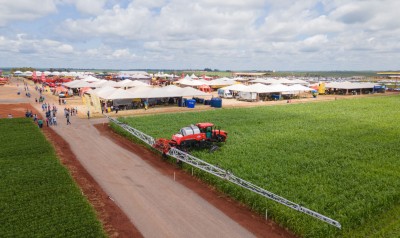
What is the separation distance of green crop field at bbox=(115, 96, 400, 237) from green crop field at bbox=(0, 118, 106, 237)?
8161 millimetres

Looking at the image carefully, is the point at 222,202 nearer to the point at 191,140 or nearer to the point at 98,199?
the point at 98,199

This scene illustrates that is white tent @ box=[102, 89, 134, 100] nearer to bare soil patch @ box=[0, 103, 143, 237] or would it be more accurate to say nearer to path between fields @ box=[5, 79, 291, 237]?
bare soil patch @ box=[0, 103, 143, 237]

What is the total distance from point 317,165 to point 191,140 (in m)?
10.0

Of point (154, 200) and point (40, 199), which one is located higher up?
point (40, 199)

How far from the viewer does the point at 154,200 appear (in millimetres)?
16984

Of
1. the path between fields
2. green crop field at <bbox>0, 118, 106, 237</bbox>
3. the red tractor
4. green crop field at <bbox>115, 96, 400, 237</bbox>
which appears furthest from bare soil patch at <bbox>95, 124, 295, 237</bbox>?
green crop field at <bbox>0, 118, 106, 237</bbox>

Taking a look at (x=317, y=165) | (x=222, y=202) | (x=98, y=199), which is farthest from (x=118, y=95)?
(x=222, y=202)

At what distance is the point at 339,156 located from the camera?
23406 millimetres

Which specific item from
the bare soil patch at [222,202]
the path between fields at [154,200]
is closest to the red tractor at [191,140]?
the bare soil patch at [222,202]

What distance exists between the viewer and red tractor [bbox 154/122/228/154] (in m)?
24.4

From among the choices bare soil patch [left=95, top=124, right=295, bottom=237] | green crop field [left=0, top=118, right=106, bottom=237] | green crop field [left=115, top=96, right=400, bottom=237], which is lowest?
bare soil patch [left=95, top=124, right=295, bottom=237]

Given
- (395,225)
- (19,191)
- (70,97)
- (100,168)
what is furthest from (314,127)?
(70,97)

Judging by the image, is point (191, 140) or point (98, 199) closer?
point (98, 199)

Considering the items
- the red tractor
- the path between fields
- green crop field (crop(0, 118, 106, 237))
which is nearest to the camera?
green crop field (crop(0, 118, 106, 237))
